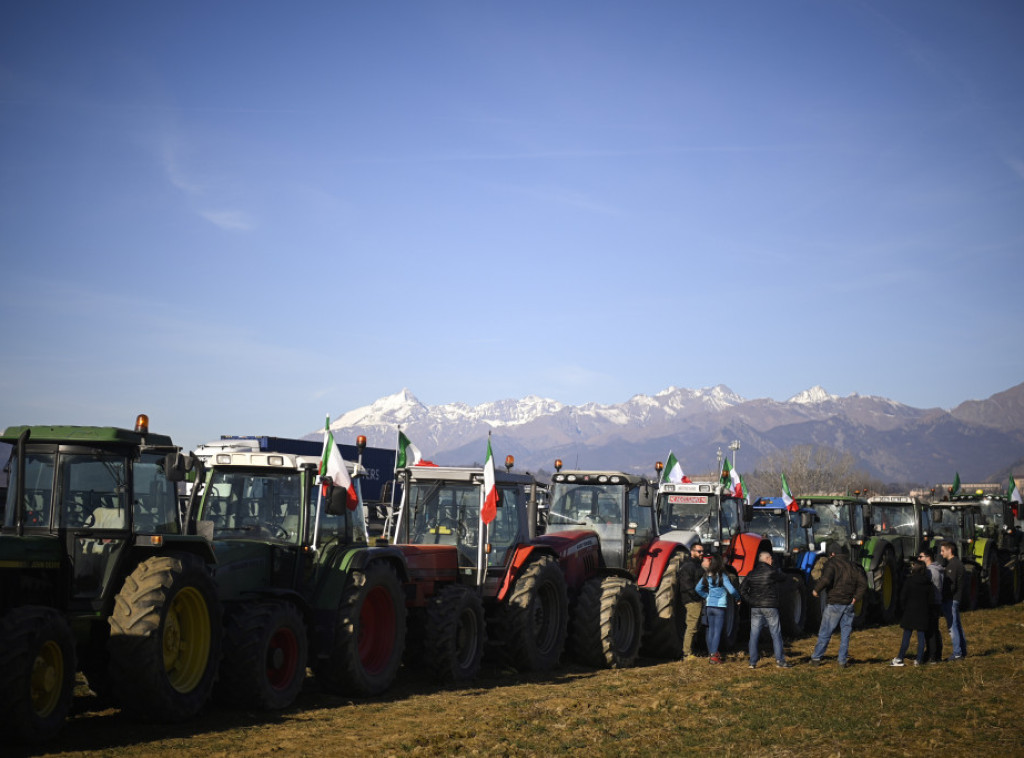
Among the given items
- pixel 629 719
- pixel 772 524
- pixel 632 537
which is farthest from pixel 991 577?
pixel 629 719

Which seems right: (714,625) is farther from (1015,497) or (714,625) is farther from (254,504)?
(1015,497)

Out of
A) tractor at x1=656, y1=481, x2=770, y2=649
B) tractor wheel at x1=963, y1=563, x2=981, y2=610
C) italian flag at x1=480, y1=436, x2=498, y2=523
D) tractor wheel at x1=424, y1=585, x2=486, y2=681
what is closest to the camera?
tractor wheel at x1=424, y1=585, x2=486, y2=681

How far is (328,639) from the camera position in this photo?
1054 cm

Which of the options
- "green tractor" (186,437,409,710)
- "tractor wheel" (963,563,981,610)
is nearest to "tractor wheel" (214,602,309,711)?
"green tractor" (186,437,409,710)

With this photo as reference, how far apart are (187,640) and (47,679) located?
56.1 inches

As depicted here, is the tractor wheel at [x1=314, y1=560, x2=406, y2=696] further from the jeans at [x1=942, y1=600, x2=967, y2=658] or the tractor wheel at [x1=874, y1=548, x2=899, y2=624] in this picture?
the tractor wheel at [x1=874, y1=548, x2=899, y2=624]

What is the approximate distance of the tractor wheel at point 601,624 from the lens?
1385 centimetres

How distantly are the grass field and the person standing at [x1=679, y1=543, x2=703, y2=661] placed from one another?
1710 millimetres

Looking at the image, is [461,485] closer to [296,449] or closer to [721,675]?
[721,675]

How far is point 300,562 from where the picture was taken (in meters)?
10.7

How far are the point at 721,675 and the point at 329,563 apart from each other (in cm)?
526

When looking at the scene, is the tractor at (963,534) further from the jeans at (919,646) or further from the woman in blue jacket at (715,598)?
the woman in blue jacket at (715,598)

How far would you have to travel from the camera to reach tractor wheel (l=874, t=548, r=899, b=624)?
20906 millimetres

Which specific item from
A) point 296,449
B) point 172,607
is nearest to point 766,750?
point 172,607
